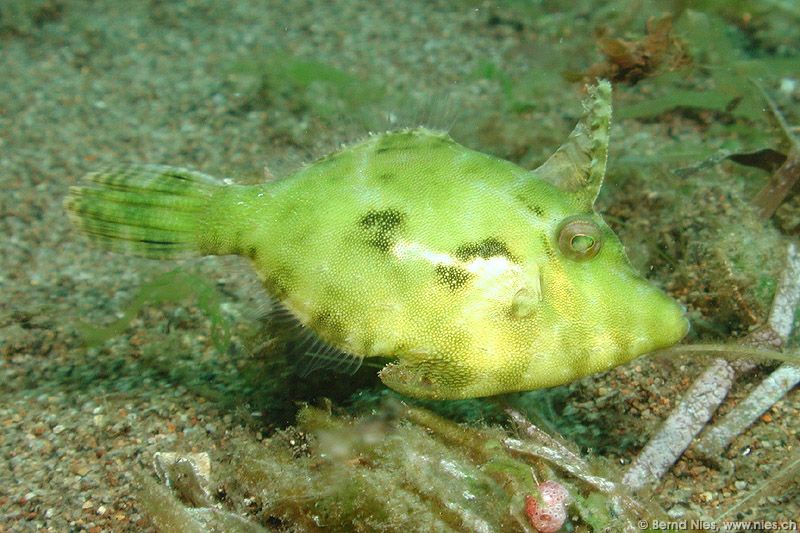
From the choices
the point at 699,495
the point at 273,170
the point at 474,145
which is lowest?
the point at 699,495

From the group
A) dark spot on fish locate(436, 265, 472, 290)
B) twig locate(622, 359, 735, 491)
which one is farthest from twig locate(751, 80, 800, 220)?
dark spot on fish locate(436, 265, 472, 290)

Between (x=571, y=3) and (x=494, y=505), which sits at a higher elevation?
(x=571, y=3)

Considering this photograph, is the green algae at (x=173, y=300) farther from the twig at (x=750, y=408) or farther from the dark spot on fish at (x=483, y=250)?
the twig at (x=750, y=408)

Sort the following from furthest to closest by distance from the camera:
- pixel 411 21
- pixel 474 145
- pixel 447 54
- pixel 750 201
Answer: pixel 411 21 < pixel 447 54 < pixel 474 145 < pixel 750 201

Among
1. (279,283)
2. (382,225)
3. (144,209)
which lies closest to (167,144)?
(144,209)

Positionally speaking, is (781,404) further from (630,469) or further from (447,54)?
(447,54)

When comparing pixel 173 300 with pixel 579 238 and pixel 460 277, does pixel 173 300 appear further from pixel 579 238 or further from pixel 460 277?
pixel 579 238

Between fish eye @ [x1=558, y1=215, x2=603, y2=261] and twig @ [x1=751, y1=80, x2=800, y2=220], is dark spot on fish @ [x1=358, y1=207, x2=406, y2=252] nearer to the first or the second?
fish eye @ [x1=558, y1=215, x2=603, y2=261]

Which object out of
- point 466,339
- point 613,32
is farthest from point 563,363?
point 613,32
